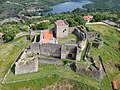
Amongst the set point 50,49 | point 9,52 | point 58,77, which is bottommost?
point 58,77

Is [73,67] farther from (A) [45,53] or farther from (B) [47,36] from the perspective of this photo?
(B) [47,36]

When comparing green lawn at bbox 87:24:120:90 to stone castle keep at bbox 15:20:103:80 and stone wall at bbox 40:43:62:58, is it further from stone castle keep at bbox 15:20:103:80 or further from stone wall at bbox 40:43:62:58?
stone wall at bbox 40:43:62:58

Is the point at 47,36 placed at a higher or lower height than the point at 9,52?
higher

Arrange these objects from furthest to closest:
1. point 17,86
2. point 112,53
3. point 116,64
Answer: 1. point 112,53
2. point 116,64
3. point 17,86

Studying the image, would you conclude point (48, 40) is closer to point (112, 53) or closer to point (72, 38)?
point (72, 38)

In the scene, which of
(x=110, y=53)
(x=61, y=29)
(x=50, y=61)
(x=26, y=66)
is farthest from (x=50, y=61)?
(x=110, y=53)

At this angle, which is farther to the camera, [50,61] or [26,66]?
[50,61]

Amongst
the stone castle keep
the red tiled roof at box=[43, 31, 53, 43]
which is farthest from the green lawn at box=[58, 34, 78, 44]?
the red tiled roof at box=[43, 31, 53, 43]

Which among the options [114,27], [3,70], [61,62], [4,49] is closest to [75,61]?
[61,62]
